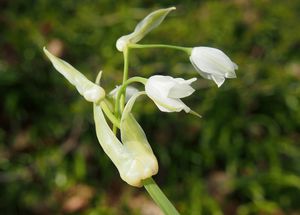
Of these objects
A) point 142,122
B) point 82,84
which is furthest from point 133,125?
point 142,122

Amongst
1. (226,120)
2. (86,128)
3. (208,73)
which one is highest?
(208,73)

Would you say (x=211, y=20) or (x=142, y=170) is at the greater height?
(x=142, y=170)

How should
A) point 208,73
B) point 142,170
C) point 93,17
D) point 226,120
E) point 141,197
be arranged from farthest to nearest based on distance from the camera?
point 93,17 → point 226,120 → point 141,197 → point 208,73 → point 142,170

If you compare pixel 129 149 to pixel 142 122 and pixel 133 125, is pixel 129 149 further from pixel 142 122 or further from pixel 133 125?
pixel 142 122

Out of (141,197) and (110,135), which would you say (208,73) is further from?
(141,197)

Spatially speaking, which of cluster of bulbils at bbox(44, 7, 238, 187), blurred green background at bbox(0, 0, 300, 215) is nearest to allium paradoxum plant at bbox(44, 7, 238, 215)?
cluster of bulbils at bbox(44, 7, 238, 187)

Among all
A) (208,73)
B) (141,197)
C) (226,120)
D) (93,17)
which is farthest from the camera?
(93,17)

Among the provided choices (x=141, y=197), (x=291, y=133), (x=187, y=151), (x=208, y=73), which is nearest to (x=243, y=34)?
(x=291, y=133)
